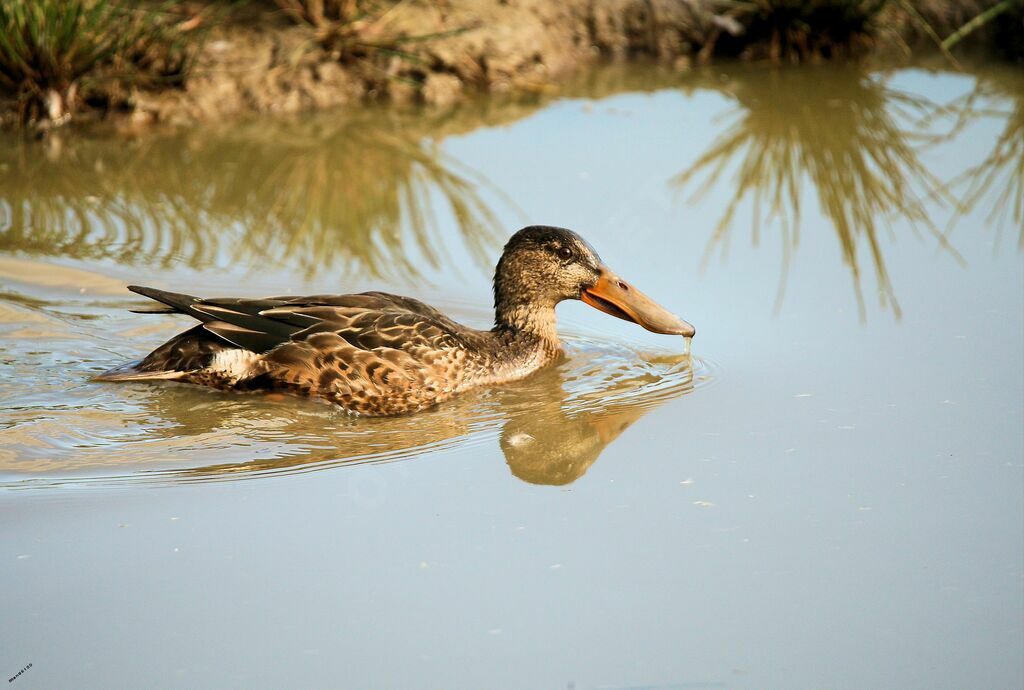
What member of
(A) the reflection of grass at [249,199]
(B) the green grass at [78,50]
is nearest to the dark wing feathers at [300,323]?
(A) the reflection of grass at [249,199]

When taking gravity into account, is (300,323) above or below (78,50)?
below

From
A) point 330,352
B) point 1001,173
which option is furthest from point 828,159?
point 330,352

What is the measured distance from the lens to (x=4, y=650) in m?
3.85

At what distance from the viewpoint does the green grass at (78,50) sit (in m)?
9.36

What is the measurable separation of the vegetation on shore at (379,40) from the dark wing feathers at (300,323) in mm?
4265

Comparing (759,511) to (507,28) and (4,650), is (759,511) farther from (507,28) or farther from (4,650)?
(507,28)

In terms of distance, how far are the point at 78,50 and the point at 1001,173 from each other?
6366 mm

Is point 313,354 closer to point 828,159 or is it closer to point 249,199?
point 249,199

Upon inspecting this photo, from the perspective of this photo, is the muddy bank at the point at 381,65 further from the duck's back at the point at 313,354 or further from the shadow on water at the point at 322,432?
the shadow on water at the point at 322,432

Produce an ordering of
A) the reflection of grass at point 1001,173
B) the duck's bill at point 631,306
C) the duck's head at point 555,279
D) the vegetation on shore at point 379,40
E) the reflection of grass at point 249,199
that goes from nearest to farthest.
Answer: the duck's bill at point 631,306 < the duck's head at point 555,279 < the reflection of grass at point 249,199 < the reflection of grass at point 1001,173 < the vegetation on shore at point 379,40

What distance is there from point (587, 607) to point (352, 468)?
1.45 meters

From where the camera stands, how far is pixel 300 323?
6.06 metres

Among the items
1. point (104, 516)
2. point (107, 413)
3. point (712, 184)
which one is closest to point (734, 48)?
point (712, 184)

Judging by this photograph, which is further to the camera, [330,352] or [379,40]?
[379,40]
